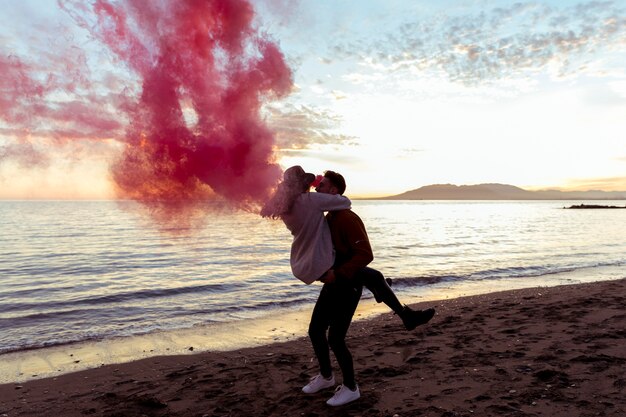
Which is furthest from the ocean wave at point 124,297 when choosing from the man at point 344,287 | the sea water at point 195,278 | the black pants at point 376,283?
the black pants at point 376,283

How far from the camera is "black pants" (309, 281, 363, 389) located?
448 centimetres

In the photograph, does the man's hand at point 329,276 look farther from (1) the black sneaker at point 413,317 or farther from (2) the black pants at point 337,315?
(1) the black sneaker at point 413,317

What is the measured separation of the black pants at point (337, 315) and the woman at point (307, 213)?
0.31 metres

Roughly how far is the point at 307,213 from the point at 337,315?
120cm

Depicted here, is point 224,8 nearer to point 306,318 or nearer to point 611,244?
point 306,318

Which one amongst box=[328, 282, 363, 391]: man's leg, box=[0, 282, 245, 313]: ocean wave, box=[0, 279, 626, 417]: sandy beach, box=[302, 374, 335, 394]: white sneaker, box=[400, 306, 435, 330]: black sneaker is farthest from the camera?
box=[0, 282, 245, 313]: ocean wave

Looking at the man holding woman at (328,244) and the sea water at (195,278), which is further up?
the man holding woman at (328,244)

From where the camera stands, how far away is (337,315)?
4.56 m

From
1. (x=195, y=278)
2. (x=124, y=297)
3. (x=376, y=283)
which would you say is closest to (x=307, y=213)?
(x=376, y=283)

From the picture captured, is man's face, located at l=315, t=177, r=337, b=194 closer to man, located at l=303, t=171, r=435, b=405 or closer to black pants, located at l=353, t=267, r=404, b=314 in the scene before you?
man, located at l=303, t=171, r=435, b=405

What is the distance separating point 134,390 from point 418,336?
498cm

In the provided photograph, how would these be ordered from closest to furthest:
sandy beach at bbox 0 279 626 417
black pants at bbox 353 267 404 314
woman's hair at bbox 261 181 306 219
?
1. woman's hair at bbox 261 181 306 219
2. black pants at bbox 353 267 404 314
3. sandy beach at bbox 0 279 626 417

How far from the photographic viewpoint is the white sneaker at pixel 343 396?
15.5ft

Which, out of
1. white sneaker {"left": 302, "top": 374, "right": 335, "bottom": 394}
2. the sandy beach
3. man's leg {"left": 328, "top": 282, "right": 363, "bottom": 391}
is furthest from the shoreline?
man's leg {"left": 328, "top": 282, "right": 363, "bottom": 391}
